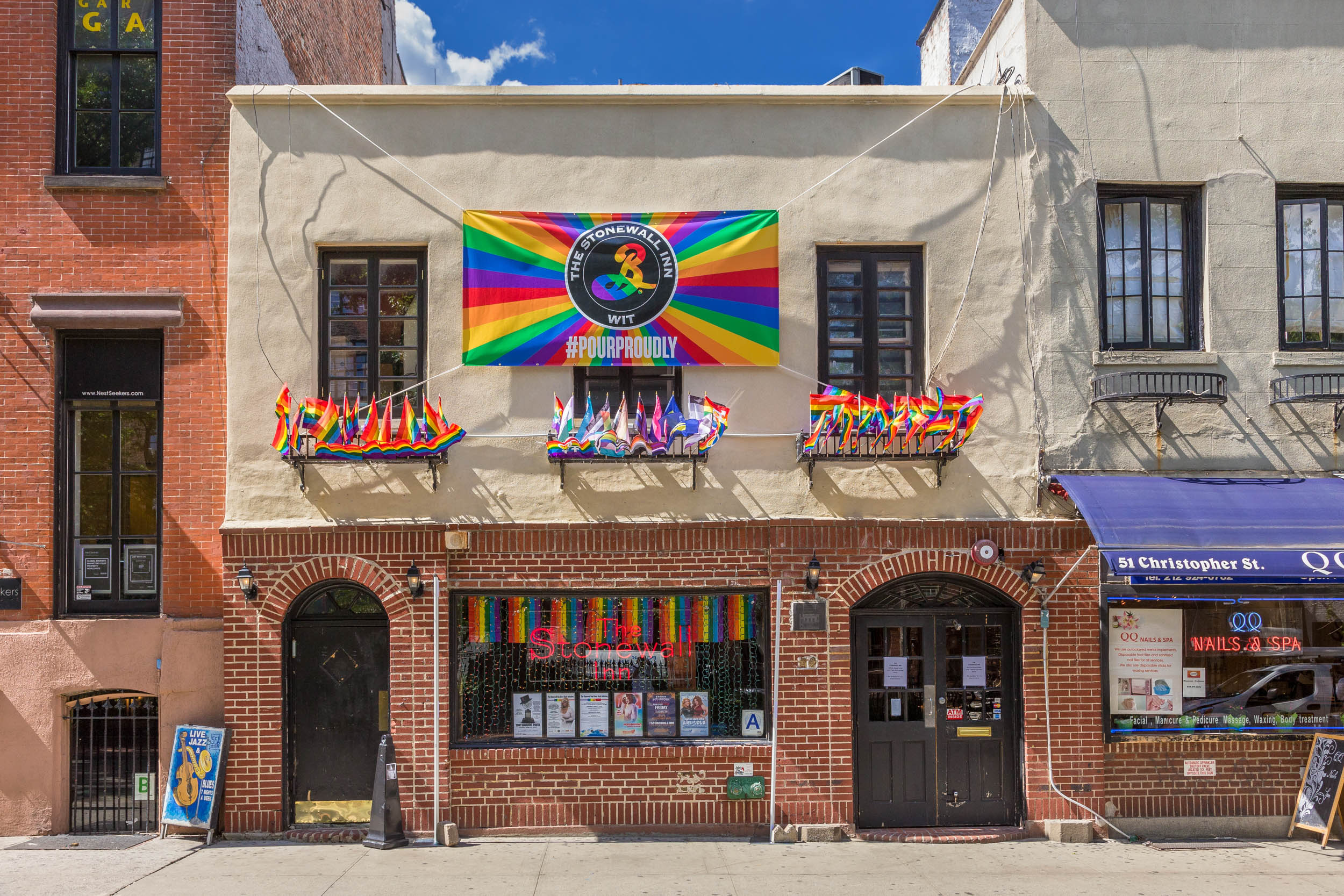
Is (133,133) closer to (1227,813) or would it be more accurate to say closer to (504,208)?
(504,208)

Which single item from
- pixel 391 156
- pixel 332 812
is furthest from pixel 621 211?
pixel 332 812

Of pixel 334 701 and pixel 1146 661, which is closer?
pixel 334 701

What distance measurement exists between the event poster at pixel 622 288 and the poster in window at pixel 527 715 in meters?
3.34

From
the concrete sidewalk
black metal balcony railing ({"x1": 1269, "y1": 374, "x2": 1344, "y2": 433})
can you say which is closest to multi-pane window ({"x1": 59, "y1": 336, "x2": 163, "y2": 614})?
the concrete sidewalk

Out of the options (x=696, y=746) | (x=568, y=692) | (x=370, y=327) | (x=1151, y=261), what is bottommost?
(x=696, y=746)

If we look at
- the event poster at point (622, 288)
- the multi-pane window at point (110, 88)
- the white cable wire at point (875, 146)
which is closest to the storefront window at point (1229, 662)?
the event poster at point (622, 288)

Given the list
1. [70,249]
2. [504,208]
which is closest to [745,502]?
[504,208]

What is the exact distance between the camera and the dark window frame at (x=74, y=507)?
980 cm

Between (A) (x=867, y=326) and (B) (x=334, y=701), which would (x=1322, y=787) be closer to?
(A) (x=867, y=326)

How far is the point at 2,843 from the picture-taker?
9273 millimetres

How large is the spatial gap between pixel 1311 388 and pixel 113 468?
12310 mm

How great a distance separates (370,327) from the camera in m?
9.78

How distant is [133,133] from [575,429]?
5.69m

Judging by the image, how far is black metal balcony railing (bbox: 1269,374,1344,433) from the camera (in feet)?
32.2
